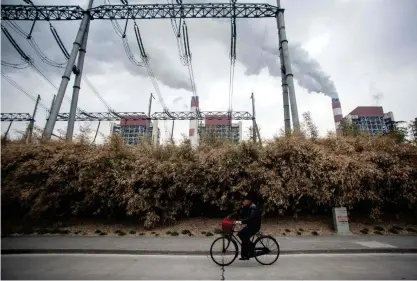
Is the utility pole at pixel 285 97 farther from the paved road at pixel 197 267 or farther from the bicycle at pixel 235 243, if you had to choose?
the bicycle at pixel 235 243

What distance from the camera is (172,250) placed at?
6.73 metres

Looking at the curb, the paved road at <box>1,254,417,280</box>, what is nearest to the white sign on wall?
the curb

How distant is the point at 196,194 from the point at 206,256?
3788mm

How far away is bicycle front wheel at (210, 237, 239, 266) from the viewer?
17.9 feet

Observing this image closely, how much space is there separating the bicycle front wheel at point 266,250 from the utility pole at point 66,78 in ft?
35.2

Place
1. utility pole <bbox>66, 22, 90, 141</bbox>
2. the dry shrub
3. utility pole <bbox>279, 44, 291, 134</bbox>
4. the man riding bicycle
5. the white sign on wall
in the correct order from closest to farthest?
the man riding bicycle < the white sign on wall < the dry shrub < utility pole <bbox>279, 44, 291, 134</bbox> < utility pole <bbox>66, 22, 90, 141</bbox>

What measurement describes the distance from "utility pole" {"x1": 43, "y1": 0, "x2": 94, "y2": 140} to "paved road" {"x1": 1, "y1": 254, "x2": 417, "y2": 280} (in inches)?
276

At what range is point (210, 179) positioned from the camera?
9641mm

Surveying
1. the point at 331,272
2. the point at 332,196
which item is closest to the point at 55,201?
the point at 331,272

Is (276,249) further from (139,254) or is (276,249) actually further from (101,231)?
(101,231)

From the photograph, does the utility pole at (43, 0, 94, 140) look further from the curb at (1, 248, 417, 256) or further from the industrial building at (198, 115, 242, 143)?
the industrial building at (198, 115, 242, 143)

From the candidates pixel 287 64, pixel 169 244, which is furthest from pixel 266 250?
pixel 287 64

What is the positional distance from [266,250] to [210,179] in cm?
450

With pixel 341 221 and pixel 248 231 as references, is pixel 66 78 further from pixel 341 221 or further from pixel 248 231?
pixel 341 221
